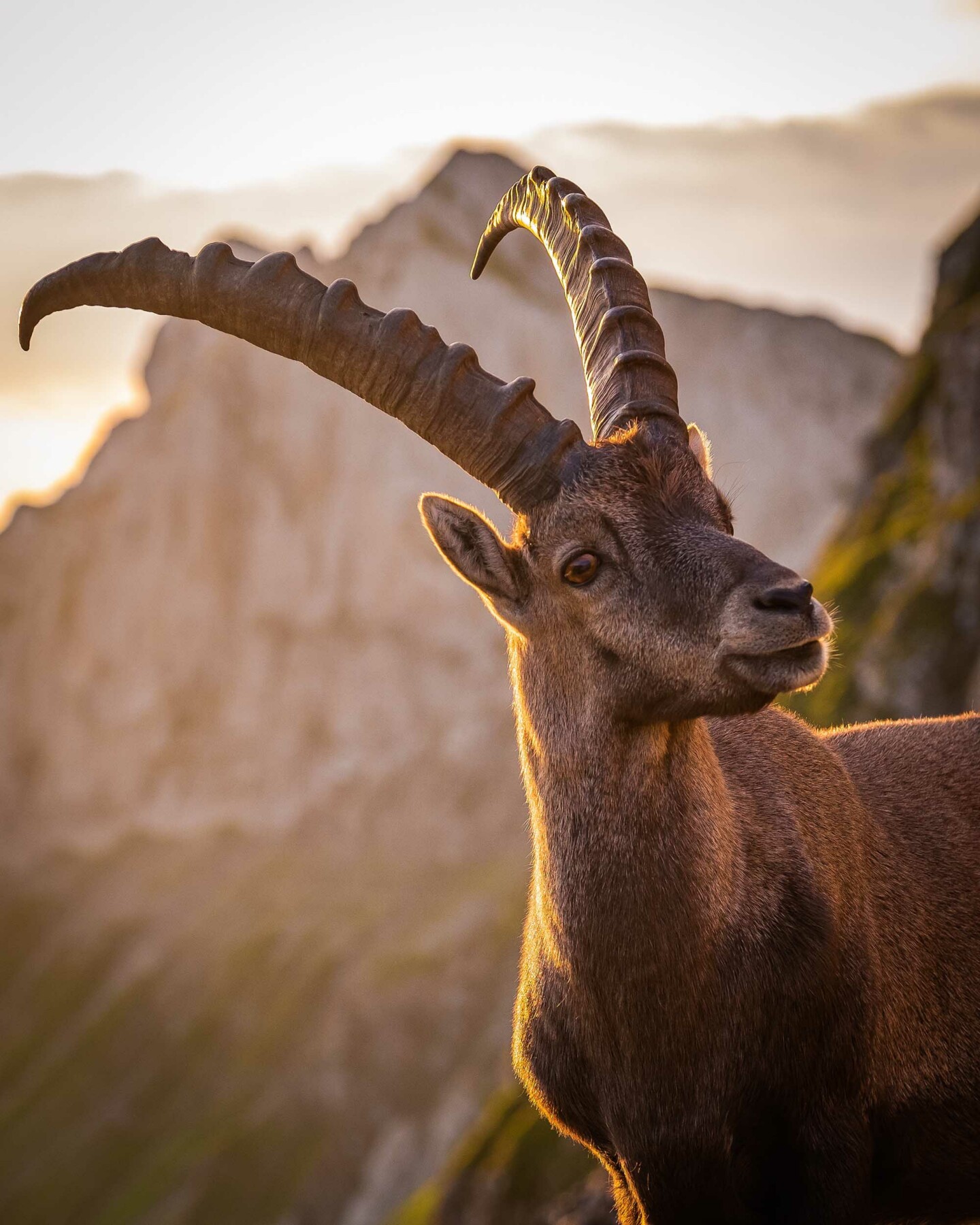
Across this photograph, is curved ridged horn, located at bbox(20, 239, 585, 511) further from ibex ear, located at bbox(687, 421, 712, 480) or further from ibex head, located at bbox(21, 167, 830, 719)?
ibex ear, located at bbox(687, 421, 712, 480)

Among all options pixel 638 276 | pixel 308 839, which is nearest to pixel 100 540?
pixel 308 839

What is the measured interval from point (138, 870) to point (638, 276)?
144 m

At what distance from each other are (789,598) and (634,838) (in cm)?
197

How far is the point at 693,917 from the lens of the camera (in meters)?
7.86

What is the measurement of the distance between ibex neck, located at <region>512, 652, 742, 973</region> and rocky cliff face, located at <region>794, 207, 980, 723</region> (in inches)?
886

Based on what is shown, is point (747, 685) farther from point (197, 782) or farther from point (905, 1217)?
point (197, 782)

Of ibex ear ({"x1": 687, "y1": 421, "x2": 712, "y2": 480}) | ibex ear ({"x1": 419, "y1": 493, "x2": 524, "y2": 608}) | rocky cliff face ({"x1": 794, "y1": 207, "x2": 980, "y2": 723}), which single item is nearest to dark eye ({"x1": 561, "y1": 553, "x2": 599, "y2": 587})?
ibex ear ({"x1": 419, "y1": 493, "x2": 524, "y2": 608})

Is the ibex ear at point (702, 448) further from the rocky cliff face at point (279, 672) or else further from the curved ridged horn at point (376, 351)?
the rocky cliff face at point (279, 672)

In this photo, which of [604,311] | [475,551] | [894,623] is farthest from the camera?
[894,623]

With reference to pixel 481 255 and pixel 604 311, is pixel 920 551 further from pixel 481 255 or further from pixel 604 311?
pixel 604 311

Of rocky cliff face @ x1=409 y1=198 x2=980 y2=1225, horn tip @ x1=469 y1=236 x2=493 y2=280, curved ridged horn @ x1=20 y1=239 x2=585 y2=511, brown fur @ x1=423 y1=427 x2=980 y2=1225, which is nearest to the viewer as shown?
brown fur @ x1=423 y1=427 x2=980 y2=1225

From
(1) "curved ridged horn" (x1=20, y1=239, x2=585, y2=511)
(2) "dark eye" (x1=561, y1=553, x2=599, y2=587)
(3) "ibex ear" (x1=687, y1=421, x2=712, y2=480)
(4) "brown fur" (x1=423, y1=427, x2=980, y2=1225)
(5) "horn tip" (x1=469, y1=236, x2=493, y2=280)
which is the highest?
(5) "horn tip" (x1=469, y1=236, x2=493, y2=280)

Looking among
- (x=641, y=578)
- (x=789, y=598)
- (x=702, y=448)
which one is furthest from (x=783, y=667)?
(x=702, y=448)

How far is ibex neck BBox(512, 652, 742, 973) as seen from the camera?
25.7 feet
